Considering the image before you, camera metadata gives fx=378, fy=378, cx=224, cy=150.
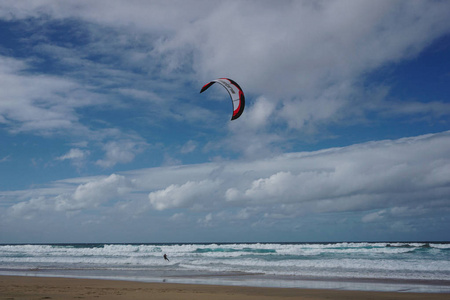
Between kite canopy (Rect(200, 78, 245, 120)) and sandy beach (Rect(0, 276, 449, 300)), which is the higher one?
kite canopy (Rect(200, 78, 245, 120))

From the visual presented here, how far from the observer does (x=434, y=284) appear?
12.9m

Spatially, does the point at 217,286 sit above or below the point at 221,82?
below

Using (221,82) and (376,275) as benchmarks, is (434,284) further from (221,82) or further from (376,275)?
(221,82)

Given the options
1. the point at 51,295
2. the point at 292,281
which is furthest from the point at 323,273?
the point at 51,295

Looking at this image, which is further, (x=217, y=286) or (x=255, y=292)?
(x=217, y=286)

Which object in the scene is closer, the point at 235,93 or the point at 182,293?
the point at 182,293

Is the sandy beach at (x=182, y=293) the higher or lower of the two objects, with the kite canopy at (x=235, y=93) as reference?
lower

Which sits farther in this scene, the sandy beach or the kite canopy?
the kite canopy

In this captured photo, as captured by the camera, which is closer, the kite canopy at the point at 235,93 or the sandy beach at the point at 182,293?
the sandy beach at the point at 182,293

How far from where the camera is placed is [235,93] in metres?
11.6

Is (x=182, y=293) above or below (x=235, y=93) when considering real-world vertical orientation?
below

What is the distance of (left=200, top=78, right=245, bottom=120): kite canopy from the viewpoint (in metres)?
11.2

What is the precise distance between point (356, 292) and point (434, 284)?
389cm

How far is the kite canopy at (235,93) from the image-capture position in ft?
36.7
